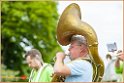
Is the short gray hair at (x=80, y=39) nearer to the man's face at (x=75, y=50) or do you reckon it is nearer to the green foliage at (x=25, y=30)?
the man's face at (x=75, y=50)

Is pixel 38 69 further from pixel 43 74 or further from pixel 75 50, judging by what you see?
pixel 75 50

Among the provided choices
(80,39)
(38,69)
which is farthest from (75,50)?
(38,69)

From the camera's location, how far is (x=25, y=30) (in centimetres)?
2998

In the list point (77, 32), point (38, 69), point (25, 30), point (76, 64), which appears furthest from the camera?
point (25, 30)

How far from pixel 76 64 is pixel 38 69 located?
7.10ft

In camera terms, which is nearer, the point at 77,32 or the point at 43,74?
the point at 77,32

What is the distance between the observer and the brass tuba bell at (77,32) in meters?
4.62

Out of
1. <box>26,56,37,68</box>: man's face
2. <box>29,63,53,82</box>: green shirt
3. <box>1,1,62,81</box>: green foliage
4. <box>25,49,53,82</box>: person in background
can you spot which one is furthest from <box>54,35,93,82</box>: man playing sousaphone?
<box>1,1,62,81</box>: green foliage

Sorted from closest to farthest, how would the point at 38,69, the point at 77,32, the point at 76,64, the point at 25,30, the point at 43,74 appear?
1. the point at 76,64
2. the point at 77,32
3. the point at 43,74
4. the point at 38,69
5. the point at 25,30

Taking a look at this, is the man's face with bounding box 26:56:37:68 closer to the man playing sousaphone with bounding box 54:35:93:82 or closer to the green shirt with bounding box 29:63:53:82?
the green shirt with bounding box 29:63:53:82

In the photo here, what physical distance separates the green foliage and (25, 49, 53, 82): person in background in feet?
69.7

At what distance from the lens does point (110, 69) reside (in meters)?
11.2

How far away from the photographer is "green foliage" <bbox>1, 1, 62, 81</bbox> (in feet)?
96.0

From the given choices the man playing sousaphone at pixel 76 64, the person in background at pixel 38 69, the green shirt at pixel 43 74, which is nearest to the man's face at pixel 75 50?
the man playing sousaphone at pixel 76 64
